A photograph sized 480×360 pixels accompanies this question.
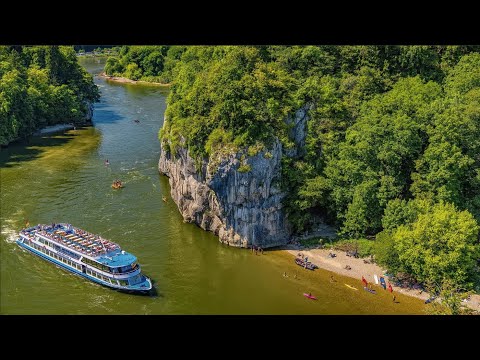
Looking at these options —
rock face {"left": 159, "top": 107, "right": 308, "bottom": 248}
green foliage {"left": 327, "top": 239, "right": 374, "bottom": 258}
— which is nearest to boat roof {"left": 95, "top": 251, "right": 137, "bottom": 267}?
rock face {"left": 159, "top": 107, "right": 308, "bottom": 248}

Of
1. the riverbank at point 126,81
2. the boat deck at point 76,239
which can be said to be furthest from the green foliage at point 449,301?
the riverbank at point 126,81

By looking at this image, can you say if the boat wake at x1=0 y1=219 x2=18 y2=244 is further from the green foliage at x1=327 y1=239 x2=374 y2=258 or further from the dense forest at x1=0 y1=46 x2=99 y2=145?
the green foliage at x1=327 y1=239 x2=374 y2=258

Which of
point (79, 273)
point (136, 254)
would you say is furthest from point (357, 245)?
point (79, 273)

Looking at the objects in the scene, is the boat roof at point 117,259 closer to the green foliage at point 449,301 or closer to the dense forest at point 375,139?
the dense forest at point 375,139

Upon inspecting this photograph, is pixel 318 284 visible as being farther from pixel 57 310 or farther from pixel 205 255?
pixel 57 310

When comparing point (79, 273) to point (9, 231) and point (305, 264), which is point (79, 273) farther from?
point (305, 264)

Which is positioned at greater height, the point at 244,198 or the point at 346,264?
the point at 244,198
